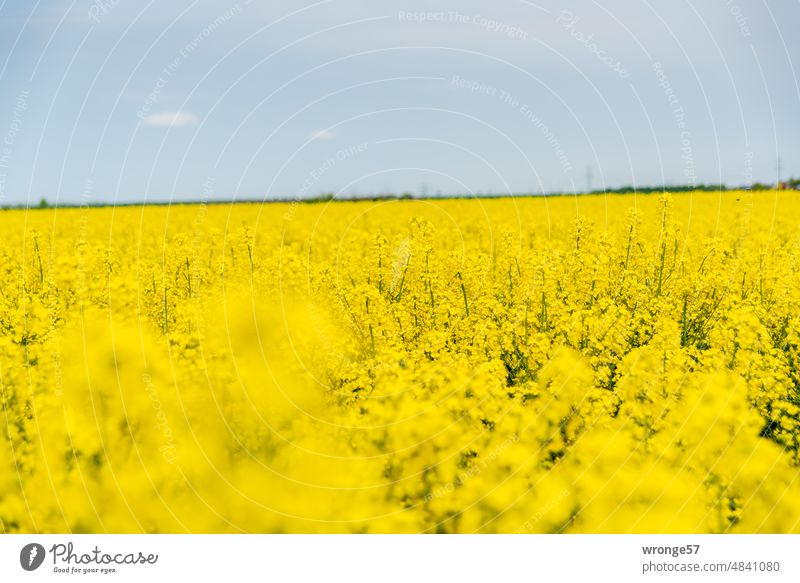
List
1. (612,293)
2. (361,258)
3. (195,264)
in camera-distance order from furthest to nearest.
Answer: (361,258)
(195,264)
(612,293)

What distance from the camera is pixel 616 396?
5.64m

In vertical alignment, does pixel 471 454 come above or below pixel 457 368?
below

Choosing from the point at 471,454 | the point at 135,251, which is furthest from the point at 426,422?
the point at 135,251

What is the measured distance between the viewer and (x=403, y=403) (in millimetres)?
4922

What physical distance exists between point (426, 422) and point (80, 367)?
316 cm

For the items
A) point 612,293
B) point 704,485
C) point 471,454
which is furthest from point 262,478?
point 612,293

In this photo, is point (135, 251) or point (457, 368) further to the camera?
point (135, 251)

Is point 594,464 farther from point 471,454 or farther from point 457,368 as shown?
point 457,368

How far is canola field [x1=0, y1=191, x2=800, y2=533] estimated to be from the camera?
436 cm

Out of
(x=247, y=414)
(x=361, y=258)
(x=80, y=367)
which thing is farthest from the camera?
(x=361, y=258)

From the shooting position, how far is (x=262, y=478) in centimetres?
439

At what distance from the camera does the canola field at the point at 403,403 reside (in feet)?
14.3
